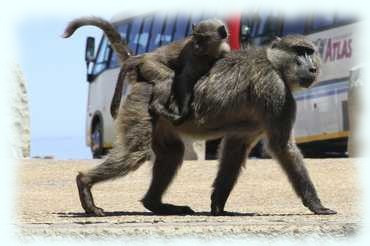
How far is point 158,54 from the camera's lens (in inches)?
373

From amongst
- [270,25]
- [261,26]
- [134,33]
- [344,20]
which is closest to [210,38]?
[344,20]

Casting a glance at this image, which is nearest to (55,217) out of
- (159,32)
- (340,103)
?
(340,103)

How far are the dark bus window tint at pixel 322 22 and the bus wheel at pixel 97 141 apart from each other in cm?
888

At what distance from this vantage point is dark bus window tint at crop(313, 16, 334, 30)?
19.5 m

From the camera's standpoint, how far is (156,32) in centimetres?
2411

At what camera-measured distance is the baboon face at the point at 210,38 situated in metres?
9.34

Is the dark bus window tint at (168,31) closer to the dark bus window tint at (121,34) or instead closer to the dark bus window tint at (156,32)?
the dark bus window tint at (156,32)

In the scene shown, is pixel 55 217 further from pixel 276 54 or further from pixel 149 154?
pixel 276 54

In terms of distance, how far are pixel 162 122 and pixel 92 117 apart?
18500 millimetres

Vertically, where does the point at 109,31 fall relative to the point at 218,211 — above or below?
above

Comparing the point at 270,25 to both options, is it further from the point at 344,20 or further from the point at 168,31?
the point at 168,31

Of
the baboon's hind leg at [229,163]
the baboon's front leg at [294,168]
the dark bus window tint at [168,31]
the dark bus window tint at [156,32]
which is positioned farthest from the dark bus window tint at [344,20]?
the baboon's front leg at [294,168]

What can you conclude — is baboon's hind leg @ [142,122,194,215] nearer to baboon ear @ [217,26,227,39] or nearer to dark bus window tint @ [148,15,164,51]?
baboon ear @ [217,26,227,39]

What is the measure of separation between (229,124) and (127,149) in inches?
42.0
